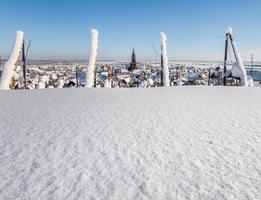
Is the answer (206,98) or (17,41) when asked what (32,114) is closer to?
(206,98)

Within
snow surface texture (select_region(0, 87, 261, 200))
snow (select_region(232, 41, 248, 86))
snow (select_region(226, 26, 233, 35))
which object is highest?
snow (select_region(226, 26, 233, 35))

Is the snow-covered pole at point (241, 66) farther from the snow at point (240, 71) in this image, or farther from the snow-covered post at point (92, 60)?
the snow-covered post at point (92, 60)

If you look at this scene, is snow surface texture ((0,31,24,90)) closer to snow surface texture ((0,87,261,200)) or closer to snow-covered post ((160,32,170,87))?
snow surface texture ((0,87,261,200))

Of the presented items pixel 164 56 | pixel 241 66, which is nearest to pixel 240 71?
pixel 241 66

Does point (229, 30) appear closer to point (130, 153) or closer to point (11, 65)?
point (11, 65)

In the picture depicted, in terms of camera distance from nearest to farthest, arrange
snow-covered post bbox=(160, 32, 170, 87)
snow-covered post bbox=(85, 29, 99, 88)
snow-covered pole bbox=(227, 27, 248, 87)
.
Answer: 1. snow-covered post bbox=(85, 29, 99, 88)
2. snow-covered post bbox=(160, 32, 170, 87)
3. snow-covered pole bbox=(227, 27, 248, 87)

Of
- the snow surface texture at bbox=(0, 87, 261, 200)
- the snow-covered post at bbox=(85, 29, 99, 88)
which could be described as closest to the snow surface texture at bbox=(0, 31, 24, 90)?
the snow-covered post at bbox=(85, 29, 99, 88)

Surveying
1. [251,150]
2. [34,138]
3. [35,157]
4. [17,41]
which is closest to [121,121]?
[34,138]
